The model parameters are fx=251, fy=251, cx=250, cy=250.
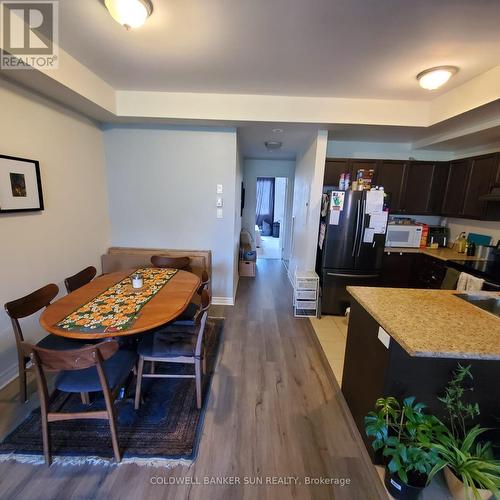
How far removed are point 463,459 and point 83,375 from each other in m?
2.04

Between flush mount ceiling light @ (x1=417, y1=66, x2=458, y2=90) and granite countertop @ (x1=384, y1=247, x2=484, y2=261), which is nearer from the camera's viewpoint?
flush mount ceiling light @ (x1=417, y1=66, x2=458, y2=90)

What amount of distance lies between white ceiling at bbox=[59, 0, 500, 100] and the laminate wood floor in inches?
106

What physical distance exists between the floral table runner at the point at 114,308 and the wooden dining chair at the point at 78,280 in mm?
369

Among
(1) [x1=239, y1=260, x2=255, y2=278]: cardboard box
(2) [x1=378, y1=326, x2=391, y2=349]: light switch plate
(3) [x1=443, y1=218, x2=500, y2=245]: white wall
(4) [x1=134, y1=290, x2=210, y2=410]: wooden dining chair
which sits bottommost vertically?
(1) [x1=239, y1=260, x2=255, y2=278]: cardboard box

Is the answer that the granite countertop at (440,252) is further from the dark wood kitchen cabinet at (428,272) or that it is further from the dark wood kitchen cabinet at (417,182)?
the dark wood kitchen cabinet at (417,182)

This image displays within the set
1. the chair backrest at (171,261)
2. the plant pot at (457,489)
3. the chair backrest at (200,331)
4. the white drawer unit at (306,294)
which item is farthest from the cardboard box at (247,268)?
the plant pot at (457,489)

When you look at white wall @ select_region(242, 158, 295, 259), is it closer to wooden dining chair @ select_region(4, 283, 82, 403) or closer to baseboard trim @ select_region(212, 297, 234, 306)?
baseboard trim @ select_region(212, 297, 234, 306)

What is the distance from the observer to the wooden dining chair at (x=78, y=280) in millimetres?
2182

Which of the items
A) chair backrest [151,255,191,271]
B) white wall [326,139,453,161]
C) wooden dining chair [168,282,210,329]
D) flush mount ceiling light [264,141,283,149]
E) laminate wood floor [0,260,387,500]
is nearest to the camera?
laminate wood floor [0,260,387,500]

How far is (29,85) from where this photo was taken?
2.15m

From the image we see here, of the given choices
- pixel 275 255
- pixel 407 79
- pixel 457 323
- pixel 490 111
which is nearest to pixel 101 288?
pixel 457 323

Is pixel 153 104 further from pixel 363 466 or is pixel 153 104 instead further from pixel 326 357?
pixel 363 466

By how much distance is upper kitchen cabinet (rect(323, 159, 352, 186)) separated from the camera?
12.1ft

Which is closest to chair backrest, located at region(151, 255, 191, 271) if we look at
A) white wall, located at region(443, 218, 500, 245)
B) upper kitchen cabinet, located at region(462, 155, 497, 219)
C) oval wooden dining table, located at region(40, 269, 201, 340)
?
oval wooden dining table, located at region(40, 269, 201, 340)
